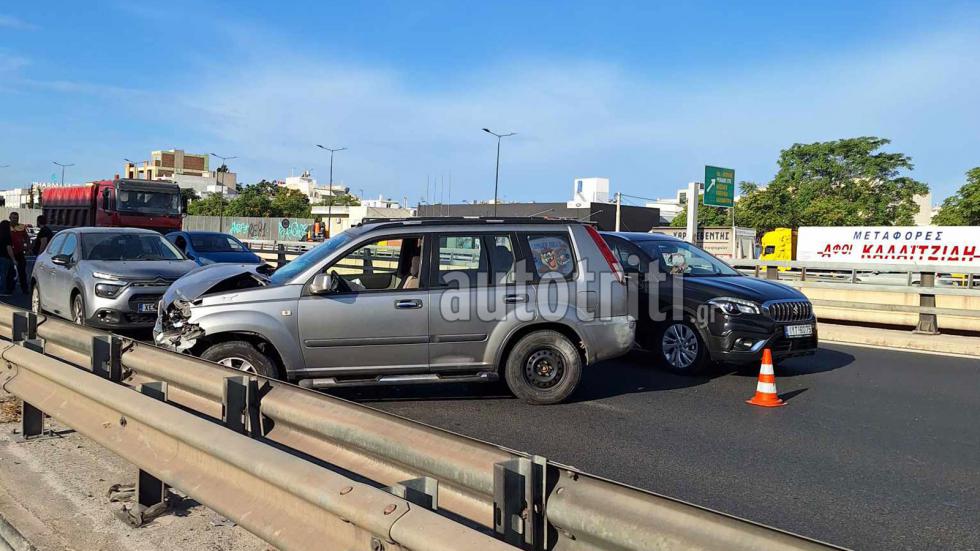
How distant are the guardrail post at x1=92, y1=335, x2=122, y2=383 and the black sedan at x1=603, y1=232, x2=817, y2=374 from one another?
6.14 m

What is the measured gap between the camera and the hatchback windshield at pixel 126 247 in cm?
1169

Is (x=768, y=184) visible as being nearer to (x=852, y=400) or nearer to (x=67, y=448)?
(x=852, y=400)

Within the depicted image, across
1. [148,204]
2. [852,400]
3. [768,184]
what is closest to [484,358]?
[852,400]

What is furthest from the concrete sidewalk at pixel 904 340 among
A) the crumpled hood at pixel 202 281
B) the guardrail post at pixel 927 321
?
the crumpled hood at pixel 202 281

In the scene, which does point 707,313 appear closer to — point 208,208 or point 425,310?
point 425,310

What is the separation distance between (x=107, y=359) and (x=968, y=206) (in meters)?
64.4

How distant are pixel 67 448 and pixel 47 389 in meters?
0.67

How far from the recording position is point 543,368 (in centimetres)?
734

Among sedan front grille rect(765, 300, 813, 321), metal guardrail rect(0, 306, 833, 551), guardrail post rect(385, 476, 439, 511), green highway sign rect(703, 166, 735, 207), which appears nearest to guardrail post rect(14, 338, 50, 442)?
metal guardrail rect(0, 306, 833, 551)

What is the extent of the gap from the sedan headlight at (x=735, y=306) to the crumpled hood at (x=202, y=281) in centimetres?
506

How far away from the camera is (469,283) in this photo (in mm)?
7211

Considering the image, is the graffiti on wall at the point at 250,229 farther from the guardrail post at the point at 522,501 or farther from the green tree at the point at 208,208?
the guardrail post at the point at 522,501

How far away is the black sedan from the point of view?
870cm

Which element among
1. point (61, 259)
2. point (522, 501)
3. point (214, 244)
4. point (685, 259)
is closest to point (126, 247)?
point (61, 259)
